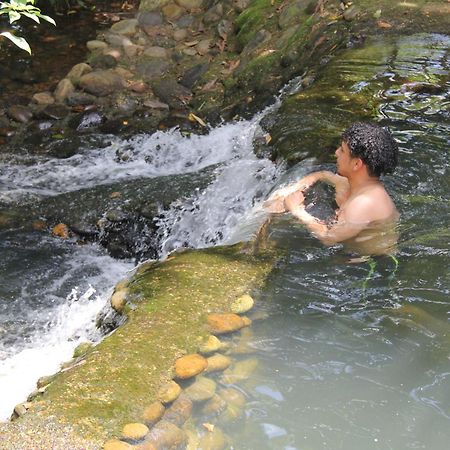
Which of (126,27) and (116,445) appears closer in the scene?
(116,445)

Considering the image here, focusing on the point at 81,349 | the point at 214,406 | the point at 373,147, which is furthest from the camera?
the point at 373,147

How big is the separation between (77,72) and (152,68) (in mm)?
1071

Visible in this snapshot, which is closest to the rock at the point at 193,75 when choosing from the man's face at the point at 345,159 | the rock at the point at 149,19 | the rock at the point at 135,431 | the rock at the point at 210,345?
the rock at the point at 149,19

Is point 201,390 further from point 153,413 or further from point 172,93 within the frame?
point 172,93

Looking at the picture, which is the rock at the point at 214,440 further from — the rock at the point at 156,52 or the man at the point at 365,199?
the rock at the point at 156,52

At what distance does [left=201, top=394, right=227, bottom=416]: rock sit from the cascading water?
120 centimetres

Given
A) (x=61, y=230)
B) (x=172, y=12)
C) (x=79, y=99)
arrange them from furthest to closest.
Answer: (x=172, y=12), (x=79, y=99), (x=61, y=230)

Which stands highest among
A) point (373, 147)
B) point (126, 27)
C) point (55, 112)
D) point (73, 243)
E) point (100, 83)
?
point (126, 27)

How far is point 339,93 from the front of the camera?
6.31 meters

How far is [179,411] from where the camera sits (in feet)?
9.18

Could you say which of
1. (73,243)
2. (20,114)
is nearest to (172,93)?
(20,114)

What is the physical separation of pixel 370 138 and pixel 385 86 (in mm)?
2341

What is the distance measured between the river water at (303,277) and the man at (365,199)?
0.12m

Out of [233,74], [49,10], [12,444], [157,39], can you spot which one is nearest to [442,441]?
[12,444]
